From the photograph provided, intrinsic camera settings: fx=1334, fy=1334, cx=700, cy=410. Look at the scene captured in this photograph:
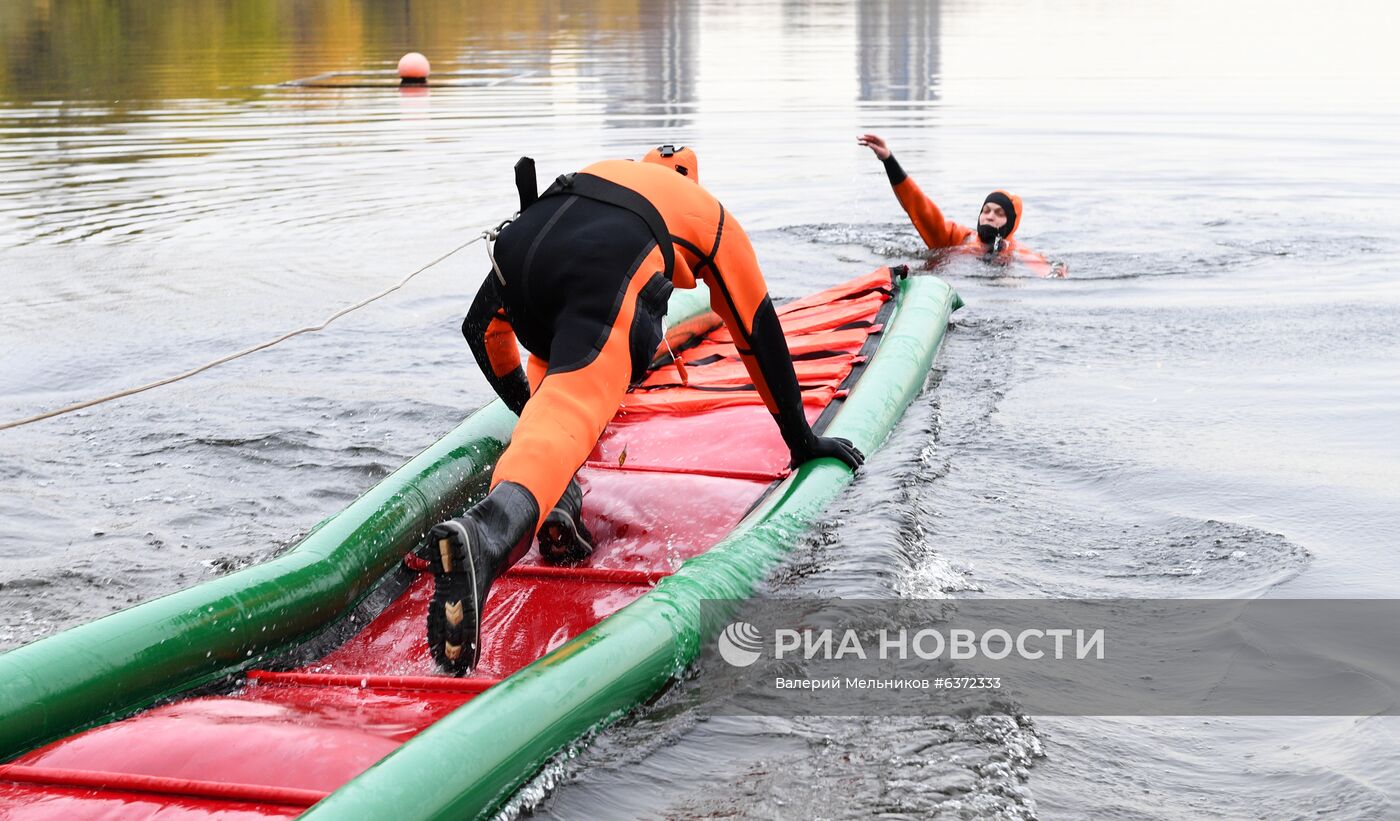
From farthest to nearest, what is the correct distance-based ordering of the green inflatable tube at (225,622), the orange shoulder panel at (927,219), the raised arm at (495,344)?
the orange shoulder panel at (927,219) → the raised arm at (495,344) → the green inflatable tube at (225,622)

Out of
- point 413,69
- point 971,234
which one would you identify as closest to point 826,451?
point 971,234

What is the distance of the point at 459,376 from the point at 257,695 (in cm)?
402

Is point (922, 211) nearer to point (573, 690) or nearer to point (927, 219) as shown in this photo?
point (927, 219)

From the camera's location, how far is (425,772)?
8.62 feet

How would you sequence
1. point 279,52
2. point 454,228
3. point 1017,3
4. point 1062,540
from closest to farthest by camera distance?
1. point 1062,540
2. point 454,228
3. point 279,52
4. point 1017,3

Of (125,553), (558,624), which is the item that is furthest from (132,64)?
(558,624)

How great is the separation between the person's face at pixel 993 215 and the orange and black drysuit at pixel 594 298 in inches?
220

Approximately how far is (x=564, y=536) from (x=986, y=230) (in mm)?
6265

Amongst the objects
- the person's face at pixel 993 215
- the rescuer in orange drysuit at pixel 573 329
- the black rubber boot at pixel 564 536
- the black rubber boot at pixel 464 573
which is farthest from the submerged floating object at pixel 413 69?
the black rubber boot at pixel 464 573

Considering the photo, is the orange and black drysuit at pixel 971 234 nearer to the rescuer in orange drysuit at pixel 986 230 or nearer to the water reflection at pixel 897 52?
the rescuer in orange drysuit at pixel 986 230

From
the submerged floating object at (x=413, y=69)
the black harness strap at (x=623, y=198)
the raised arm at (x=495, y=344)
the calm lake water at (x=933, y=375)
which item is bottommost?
the calm lake water at (x=933, y=375)

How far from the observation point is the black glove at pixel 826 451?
467cm

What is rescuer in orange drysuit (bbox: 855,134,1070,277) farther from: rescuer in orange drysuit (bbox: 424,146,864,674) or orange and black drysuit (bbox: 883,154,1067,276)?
rescuer in orange drysuit (bbox: 424,146,864,674)

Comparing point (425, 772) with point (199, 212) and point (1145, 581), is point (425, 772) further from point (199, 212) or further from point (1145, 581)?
point (199, 212)
